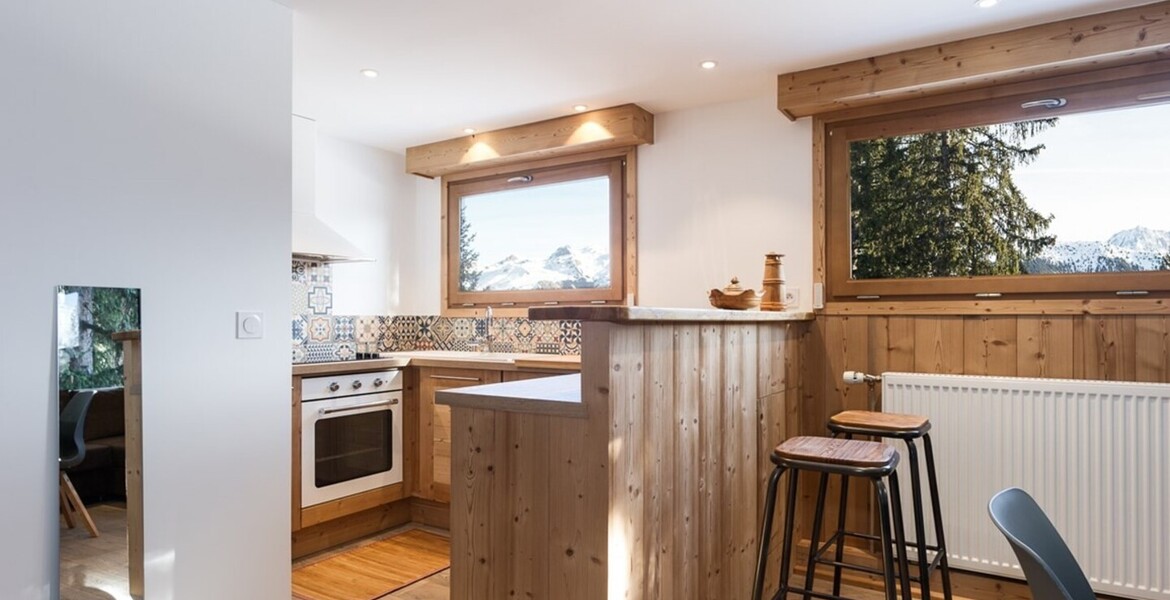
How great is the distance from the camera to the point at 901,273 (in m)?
3.03

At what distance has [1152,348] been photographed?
2.52 m

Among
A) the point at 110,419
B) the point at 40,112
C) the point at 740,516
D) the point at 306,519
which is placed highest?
the point at 40,112

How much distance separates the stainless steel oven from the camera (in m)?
3.35

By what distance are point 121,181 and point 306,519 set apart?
1903 millimetres

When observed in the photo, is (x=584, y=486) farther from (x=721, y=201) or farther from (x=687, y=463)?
(x=721, y=201)

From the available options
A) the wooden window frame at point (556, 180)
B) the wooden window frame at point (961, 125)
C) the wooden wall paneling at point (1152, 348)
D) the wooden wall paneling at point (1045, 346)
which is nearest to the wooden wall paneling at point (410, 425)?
the wooden window frame at point (556, 180)

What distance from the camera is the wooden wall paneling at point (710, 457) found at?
2.08m

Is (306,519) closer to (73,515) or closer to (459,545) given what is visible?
(73,515)

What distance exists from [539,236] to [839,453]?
262cm

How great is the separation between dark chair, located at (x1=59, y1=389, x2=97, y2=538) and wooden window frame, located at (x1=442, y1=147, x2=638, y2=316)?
237 cm

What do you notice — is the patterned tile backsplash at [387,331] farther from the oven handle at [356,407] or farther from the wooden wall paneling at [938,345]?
the wooden wall paneling at [938,345]

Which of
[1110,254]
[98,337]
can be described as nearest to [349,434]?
[98,337]

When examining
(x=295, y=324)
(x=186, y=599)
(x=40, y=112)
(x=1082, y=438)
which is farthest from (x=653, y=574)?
(x=295, y=324)

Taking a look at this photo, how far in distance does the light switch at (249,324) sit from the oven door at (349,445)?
1.03 metres
